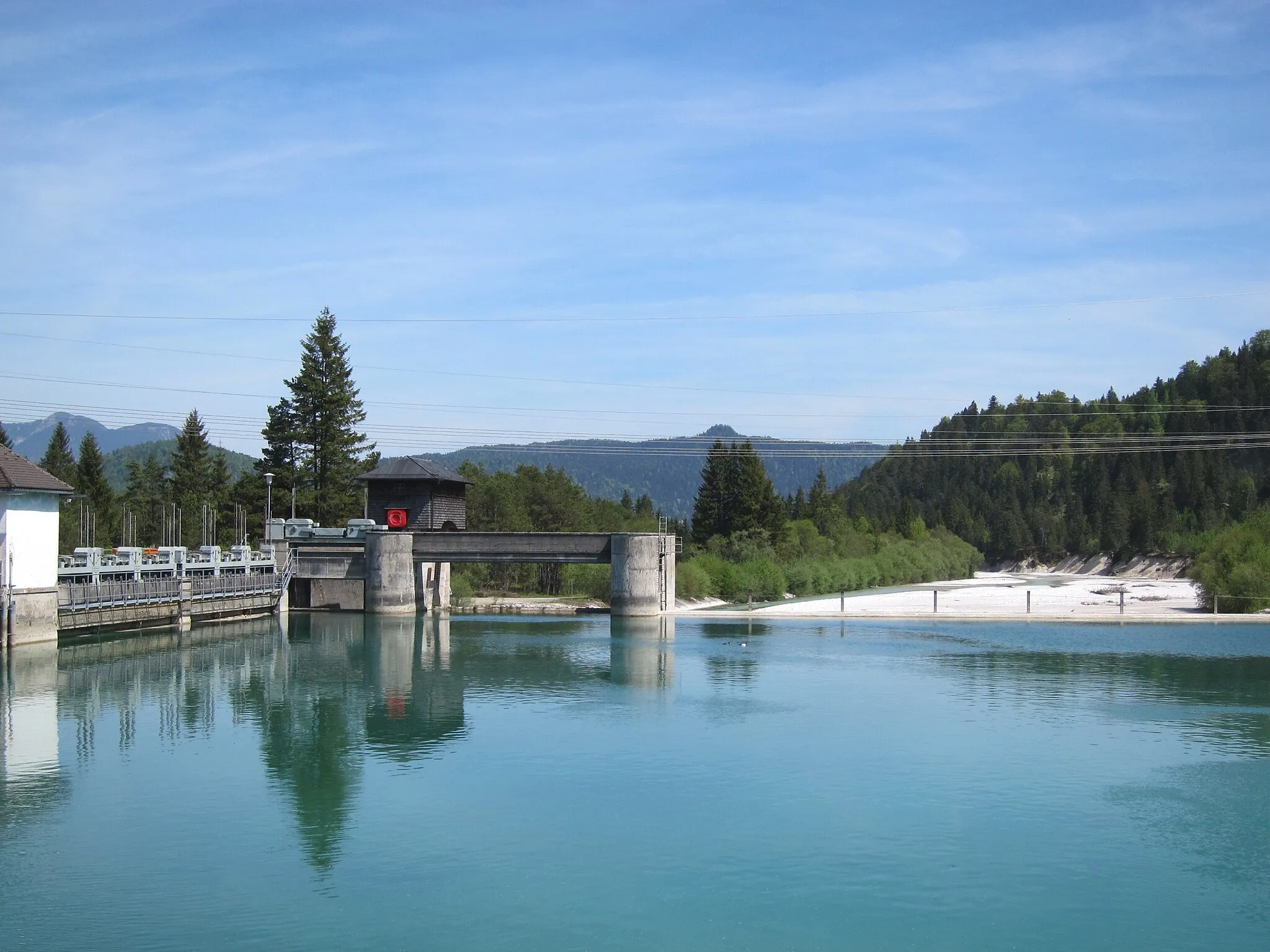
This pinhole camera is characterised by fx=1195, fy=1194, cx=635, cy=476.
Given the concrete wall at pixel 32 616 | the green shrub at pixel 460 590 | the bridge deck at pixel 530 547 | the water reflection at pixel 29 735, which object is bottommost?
the water reflection at pixel 29 735

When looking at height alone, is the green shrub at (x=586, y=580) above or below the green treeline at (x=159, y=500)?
below

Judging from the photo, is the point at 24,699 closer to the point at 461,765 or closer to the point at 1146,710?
the point at 461,765

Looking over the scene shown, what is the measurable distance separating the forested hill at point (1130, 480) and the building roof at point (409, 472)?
7584 cm

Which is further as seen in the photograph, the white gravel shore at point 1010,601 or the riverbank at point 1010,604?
the white gravel shore at point 1010,601

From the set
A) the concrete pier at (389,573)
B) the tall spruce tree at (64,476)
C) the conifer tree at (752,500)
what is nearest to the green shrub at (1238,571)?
the conifer tree at (752,500)

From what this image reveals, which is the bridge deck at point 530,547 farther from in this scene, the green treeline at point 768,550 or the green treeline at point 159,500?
the green treeline at point 159,500

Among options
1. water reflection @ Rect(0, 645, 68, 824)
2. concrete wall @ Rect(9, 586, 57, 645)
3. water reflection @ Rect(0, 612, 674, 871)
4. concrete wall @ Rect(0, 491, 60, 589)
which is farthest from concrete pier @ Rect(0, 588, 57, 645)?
water reflection @ Rect(0, 612, 674, 871)

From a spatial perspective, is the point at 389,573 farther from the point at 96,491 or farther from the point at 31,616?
the point at 96,491

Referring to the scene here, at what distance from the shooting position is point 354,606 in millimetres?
67812

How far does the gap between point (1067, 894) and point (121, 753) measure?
20.8 meters

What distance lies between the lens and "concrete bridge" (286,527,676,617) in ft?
203

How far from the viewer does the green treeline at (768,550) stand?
83125 millimetres

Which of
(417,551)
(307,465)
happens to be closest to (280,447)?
(307,465)

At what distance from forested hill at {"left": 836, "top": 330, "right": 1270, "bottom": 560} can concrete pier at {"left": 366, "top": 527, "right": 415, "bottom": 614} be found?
79.2 meters
